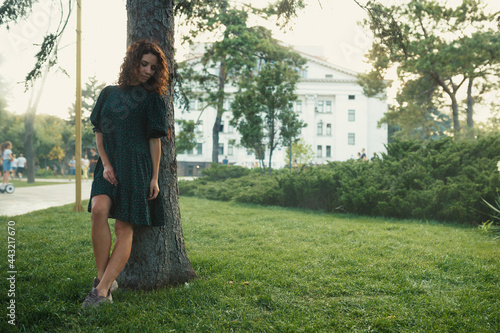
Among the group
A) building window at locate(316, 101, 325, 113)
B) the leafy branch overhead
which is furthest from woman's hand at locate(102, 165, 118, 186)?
building window at locate(316, 101, 325, 113)

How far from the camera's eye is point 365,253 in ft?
14.8

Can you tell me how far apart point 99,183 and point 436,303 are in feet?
9.04

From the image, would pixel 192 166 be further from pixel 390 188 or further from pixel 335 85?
pixel 390 188

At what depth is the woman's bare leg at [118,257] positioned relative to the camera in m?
2.64

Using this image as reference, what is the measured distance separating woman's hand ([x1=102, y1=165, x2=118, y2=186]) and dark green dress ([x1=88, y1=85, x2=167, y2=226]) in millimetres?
30

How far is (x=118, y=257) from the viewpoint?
2.67 m

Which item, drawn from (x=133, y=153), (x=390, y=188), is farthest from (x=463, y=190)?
(x=133, y=153)

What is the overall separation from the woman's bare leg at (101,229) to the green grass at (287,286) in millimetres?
353

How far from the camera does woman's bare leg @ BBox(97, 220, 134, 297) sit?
264 cm

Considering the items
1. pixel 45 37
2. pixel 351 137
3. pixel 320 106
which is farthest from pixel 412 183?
pixel 320 106

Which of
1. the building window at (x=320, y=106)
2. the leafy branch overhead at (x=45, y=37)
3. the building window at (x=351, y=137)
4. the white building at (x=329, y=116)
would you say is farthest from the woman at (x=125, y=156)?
the building window at (x=320, y=106)

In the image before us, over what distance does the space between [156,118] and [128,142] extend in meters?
0.28

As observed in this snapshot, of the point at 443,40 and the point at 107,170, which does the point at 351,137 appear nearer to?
the point at 443,40

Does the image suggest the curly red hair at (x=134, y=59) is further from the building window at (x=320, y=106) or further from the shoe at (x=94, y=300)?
the building window at (x=320, y=106)
